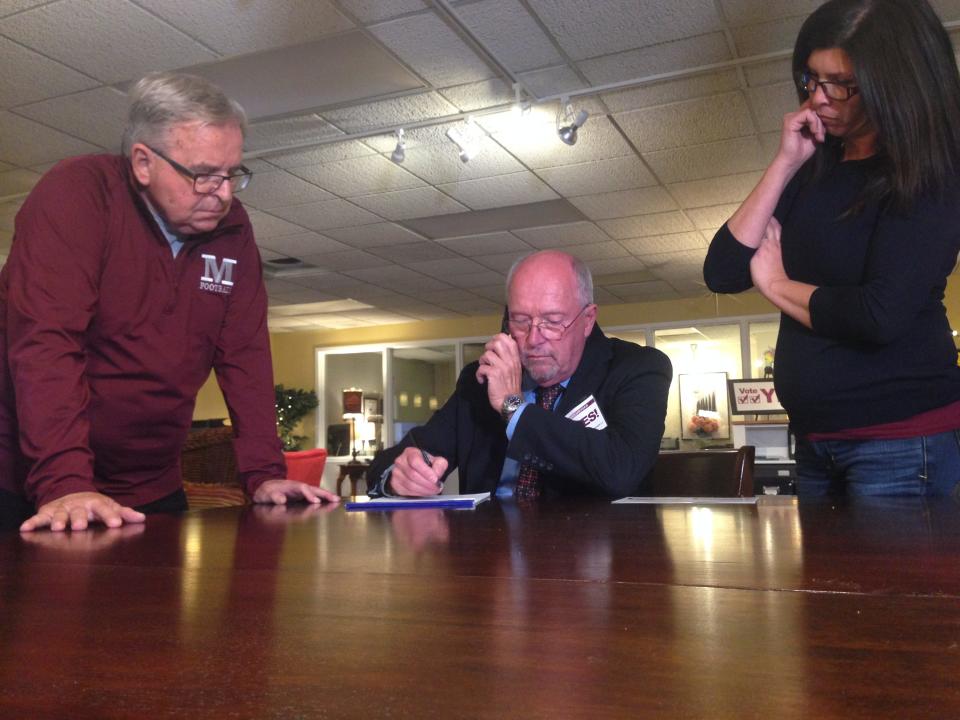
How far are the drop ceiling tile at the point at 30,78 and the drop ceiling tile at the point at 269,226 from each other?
82.5 inches

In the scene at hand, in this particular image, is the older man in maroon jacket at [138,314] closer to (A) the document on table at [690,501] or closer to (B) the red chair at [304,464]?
(A) the document on table at [690,501]

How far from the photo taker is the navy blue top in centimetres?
117

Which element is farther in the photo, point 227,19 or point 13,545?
point 227,19

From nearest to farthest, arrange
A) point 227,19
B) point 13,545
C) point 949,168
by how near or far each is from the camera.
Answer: point 13,545, point 949,168, point 227,19

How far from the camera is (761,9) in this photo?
134 inches

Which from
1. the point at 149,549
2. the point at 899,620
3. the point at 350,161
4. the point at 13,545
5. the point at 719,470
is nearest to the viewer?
the point at 899,620

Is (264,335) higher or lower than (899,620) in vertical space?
higher

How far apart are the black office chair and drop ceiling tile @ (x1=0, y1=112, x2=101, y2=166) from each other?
4004mm

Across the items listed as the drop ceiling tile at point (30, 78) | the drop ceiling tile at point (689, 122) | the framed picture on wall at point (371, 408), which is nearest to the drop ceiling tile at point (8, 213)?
the drop ceiling tile at point (30, 78)

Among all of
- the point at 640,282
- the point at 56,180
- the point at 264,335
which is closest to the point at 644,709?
the point at 56,180

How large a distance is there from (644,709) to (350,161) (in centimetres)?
510

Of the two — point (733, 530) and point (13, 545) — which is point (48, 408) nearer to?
point (13, 545)

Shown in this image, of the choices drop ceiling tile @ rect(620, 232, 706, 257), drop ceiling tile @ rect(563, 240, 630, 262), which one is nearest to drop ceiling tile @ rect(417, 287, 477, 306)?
drop ceiling tile @ rect(563, 240, 630, 262)

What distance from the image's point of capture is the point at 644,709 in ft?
0.92
